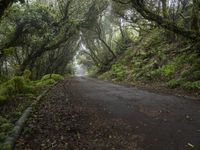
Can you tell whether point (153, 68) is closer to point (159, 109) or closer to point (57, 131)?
point (159, 109)

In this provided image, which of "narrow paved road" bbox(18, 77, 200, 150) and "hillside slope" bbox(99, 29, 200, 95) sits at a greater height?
"hillside slope" bbox(99, 29, 200, 95)

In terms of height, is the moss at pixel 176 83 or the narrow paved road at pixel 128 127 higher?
the moss at pixel 176 83

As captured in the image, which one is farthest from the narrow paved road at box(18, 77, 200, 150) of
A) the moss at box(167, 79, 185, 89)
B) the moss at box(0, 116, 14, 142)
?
the moss at box(167, 79, 185, 89)

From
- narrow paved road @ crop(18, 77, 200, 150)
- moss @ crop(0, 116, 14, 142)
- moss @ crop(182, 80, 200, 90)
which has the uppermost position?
moss @ crop(182, 80, 200, 90)

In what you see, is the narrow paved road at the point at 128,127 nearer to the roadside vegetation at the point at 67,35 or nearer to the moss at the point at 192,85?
the roadside vegetation at the point at 67,35

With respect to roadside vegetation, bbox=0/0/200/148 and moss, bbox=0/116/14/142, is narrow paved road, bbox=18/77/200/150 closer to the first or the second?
moss, bbox=0/116/14/142

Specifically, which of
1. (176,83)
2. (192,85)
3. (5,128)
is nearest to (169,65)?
(176,83)

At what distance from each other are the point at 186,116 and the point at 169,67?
30.6 feet

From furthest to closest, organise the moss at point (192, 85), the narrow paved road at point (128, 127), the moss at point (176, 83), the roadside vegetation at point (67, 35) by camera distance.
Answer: the moss at point (176, 83) < the moss at point (192, 85) < the roadside vegetation at point (67, 35) < the narrow paved road at point (128, 127)

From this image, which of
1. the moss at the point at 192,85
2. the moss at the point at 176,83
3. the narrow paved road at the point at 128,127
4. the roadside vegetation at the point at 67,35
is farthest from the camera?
the moss at the point at 176,83

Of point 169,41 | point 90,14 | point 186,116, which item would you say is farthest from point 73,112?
point 90,14

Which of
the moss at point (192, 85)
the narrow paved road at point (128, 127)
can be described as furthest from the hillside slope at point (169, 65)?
the narrow paved road at point (128, 127)

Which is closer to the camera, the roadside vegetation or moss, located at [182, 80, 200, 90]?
the roadside vegetation

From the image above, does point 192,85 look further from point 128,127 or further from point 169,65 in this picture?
point 128,127
